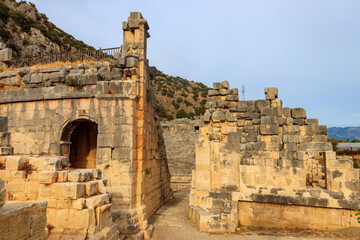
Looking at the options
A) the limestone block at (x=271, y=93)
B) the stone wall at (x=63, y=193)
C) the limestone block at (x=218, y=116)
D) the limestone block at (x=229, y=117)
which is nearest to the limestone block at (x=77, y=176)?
the stone wall at (x=63, y=193)

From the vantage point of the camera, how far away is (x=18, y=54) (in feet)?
79.9

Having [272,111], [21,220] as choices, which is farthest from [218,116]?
[21,220]

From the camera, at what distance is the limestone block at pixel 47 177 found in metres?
4.53

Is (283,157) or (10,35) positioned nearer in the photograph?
(283,157)

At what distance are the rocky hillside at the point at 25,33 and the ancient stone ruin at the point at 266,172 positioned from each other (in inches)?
821

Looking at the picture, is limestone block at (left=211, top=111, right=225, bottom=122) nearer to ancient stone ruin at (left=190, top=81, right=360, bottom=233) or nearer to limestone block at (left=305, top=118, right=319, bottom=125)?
ancient stone ruin at (left=190, top=81, right=360, bottom=233)

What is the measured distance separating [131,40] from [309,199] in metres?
7.84

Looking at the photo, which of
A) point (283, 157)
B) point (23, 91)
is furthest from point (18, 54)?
point (283, 157)

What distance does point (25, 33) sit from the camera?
88.3 ft

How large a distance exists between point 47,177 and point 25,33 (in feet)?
93.2

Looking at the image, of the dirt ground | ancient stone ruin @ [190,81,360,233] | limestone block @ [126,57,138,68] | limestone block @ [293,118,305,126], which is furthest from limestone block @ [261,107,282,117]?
limestone block @ [126,57,138,68]

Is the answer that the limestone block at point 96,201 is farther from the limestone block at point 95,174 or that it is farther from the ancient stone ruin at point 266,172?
the ancient stone ruin at point 266,172

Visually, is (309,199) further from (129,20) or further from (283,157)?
(129,20)

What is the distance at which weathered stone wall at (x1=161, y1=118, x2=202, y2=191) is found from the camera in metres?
22.6
